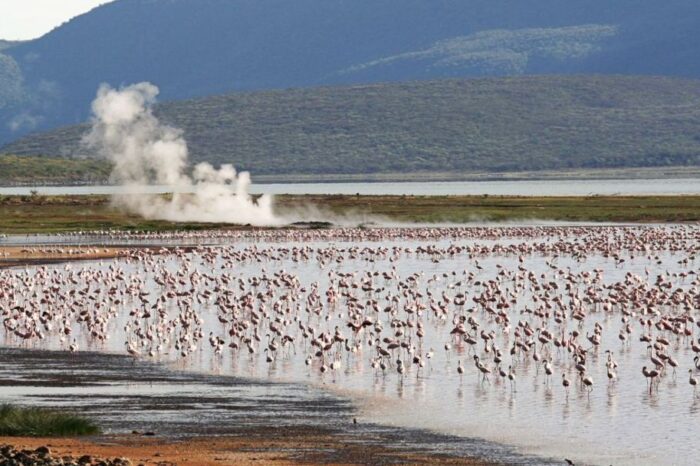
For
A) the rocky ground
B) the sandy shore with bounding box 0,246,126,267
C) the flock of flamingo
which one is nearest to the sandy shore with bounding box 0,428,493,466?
the rocky ground

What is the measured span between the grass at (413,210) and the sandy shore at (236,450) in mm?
63148

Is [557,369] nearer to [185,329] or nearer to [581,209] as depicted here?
[185,329]

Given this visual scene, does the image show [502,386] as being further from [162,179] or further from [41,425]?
[162,179]

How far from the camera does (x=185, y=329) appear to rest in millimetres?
35656

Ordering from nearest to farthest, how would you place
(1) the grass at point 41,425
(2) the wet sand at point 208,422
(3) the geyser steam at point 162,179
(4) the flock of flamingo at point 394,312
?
(2) the wet sand at point 208,422 → (1) the grass at point 41,425 → (4) the flock of flamingo at point 394,312 → (3) the geyser steam at point 162,179

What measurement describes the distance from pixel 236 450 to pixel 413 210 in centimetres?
7880

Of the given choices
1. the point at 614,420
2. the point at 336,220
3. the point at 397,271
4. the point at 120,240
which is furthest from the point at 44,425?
the point at 336,220

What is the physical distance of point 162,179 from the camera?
11375 centimetres

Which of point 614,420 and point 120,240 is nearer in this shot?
point 614,420

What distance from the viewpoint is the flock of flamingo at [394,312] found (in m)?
31.8

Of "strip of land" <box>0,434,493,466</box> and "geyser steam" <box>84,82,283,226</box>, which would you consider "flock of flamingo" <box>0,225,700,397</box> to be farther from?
"geyser steam" <box>84,82,283,226</box>

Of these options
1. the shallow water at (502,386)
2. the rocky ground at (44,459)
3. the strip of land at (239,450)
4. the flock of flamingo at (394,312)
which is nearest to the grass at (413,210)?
the flock of flamingo at (394,312)

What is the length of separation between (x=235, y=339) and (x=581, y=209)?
66961mm

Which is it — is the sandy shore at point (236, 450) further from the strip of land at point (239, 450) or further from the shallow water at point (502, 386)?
the shallow water at point (502, 386)
